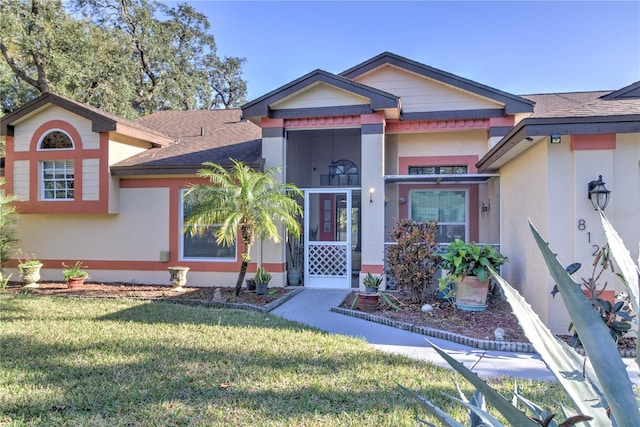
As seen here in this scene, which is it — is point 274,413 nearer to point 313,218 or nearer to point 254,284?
point 254,284

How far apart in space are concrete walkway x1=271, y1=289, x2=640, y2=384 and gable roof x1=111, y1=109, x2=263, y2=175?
4167 mm

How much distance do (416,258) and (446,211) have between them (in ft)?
13.0

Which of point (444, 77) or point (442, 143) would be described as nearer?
point (444, 77)

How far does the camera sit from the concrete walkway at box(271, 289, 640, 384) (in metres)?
4.91

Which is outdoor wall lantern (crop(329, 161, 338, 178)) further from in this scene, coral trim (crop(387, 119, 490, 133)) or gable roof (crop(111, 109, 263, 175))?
coral trim (crop(387, 119, 490, 133))

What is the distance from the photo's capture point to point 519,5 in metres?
11.5

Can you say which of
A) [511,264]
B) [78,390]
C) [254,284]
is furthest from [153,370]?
[511,264]

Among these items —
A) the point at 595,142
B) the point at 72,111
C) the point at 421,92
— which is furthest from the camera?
the point at 421,92

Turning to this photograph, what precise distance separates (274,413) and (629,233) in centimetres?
592

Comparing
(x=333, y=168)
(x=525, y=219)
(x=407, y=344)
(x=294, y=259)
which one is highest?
(x=333, y=168)

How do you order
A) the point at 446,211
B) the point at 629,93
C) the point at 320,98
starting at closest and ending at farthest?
the point at 629,93 < the point at 320,98 < the point at 446,211

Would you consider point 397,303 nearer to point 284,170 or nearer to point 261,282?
point 261,282

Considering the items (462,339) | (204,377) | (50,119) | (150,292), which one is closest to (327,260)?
(150,292)

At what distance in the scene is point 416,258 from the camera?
7.91m
